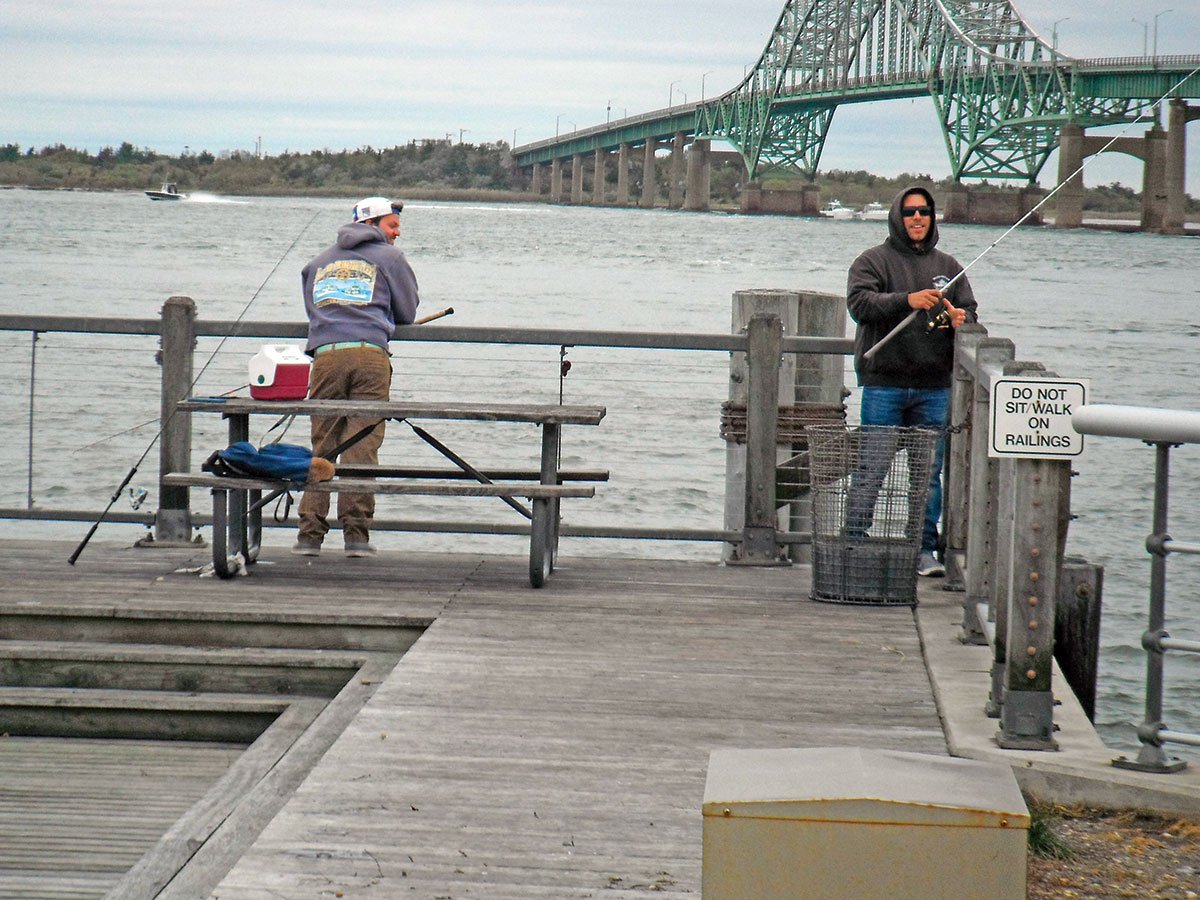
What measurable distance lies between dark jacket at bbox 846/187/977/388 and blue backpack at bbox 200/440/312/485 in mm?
2168

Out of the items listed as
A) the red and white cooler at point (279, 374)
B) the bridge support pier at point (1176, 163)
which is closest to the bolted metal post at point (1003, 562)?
the red and white cooler at point (279, 374)

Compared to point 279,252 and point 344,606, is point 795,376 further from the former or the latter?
point 279,252

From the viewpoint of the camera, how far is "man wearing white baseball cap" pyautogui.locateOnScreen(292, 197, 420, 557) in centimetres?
643

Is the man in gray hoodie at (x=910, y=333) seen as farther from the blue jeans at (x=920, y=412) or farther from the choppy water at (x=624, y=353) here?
the choppy water at (x=624, y=353)

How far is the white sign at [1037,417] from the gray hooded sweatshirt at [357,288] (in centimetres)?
332

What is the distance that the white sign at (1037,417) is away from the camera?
11.9 feet

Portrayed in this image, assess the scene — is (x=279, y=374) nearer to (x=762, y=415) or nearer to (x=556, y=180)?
(x=762, y=415)

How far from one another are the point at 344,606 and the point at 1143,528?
1166 cm

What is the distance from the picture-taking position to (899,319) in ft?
20.6

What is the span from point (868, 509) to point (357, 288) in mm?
2246

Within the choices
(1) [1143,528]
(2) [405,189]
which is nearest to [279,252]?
(2) [405,189]

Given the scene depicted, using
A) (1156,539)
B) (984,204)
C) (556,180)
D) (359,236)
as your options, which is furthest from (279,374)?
(556,180)

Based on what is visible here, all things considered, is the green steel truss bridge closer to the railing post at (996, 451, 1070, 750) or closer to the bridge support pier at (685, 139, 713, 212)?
the bridge support pier at (685, 139, 713, 212)

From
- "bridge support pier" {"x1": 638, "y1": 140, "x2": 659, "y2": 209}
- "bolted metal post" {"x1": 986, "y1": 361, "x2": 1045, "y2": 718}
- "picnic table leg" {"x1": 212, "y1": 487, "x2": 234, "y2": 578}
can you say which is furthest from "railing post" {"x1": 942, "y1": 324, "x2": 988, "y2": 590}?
"bridge support pier" {"x1": 638, "y1": 140, "x2": 659, "y2": 209}
